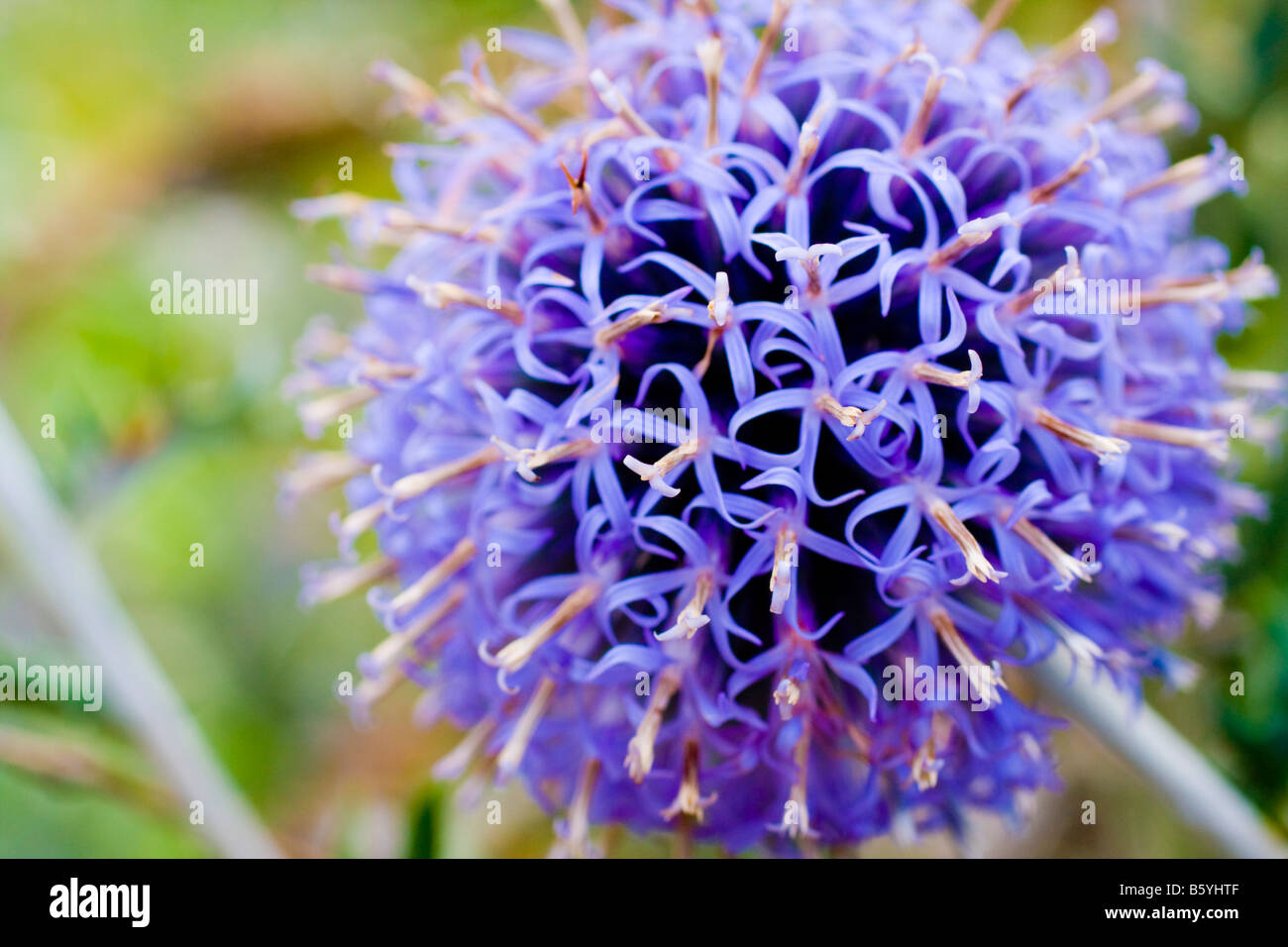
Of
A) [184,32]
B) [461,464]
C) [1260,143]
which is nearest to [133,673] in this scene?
[461,464]

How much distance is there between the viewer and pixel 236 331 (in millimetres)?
2617

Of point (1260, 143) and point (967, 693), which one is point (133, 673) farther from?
point (1260, 143)

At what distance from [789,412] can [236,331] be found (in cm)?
213

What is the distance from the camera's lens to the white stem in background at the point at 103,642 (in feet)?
4.17

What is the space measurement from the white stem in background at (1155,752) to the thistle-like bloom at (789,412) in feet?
0.14

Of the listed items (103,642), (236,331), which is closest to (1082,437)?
(103,642)

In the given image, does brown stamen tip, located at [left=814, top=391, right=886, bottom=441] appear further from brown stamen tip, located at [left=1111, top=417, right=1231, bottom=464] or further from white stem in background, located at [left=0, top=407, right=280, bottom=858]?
white stem in background, located at [left=0, top=407, right=280, bottom=858]

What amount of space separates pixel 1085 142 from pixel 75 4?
2771mm

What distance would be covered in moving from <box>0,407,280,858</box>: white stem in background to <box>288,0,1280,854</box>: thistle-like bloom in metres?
0.39

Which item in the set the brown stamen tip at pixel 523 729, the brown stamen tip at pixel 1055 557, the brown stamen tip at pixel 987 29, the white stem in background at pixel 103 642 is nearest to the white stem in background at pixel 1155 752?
the brown stamen tip at pixel 1055 557

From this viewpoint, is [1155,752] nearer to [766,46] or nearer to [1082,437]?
[1082,437]

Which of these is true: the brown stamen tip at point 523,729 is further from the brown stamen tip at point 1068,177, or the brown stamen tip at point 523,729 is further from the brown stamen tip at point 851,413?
the brown stamen tip at point 1068,177

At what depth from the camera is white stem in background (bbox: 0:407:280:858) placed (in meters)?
1.27
